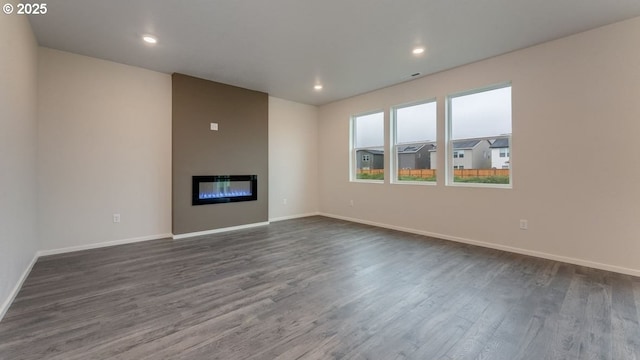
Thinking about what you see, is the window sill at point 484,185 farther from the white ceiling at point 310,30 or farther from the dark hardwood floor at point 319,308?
the white ceiling at point 310,30

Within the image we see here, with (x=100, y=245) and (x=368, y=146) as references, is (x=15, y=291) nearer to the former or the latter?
(x=100, y=245)

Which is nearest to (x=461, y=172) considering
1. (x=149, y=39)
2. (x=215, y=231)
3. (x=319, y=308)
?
(x=319, y=308)

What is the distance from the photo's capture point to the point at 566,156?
10.7 feet

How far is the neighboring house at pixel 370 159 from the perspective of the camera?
5.57 metres

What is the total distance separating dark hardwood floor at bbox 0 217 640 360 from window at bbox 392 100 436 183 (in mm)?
1691

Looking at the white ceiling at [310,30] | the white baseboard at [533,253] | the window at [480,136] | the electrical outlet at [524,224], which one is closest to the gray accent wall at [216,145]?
the white ceiling at [310,30]

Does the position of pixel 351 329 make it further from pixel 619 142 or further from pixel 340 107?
pixel 340 107

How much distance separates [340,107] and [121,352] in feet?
18.4

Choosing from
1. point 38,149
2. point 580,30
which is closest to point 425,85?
point 580,30

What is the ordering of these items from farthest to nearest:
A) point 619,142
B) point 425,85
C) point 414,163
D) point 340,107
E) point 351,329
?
point 340,107 → point 414,163 → point 425,85 → point 619,142 → point 351,329

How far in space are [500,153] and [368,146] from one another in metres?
2.51

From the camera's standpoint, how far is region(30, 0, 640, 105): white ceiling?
104 inches

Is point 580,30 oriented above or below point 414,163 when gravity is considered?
above

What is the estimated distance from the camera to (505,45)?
136 inches
